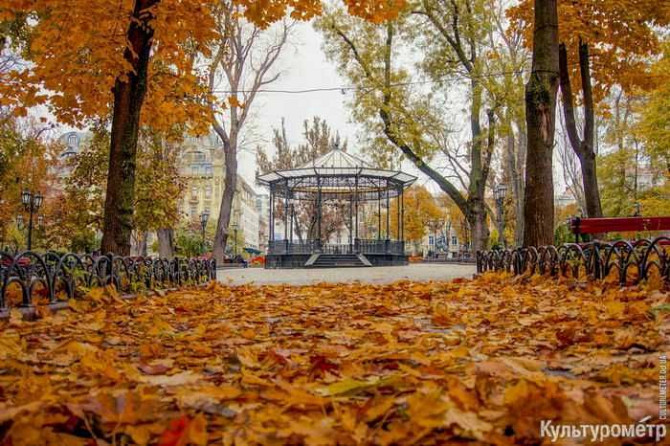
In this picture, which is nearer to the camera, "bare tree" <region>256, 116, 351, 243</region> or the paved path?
the paved path

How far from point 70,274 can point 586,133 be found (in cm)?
867

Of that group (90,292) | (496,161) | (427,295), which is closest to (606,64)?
(427,295)

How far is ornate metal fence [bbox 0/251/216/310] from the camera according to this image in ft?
12.9

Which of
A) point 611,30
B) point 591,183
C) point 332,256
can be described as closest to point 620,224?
point 591,183

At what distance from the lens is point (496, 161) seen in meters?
34.2

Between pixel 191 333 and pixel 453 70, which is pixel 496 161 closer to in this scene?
pixel 453 70

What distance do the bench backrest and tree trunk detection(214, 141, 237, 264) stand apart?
18367 mm

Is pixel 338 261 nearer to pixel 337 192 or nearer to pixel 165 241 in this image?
pixel 337 192

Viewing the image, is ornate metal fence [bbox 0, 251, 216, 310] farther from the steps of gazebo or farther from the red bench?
the steps of gazebo

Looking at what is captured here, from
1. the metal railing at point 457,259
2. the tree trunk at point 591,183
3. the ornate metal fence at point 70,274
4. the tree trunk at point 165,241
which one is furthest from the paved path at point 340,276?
the metal railing at point 457,259

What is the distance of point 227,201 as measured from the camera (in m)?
23.3

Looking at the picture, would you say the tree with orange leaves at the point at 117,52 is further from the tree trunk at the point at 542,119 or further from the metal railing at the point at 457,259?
the metal railing at the point at 457,259

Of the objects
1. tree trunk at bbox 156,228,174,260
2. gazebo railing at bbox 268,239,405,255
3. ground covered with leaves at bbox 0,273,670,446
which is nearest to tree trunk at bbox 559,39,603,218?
ground covered with leaves at bbox 0,273,670,446

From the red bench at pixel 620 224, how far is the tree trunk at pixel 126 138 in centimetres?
565
